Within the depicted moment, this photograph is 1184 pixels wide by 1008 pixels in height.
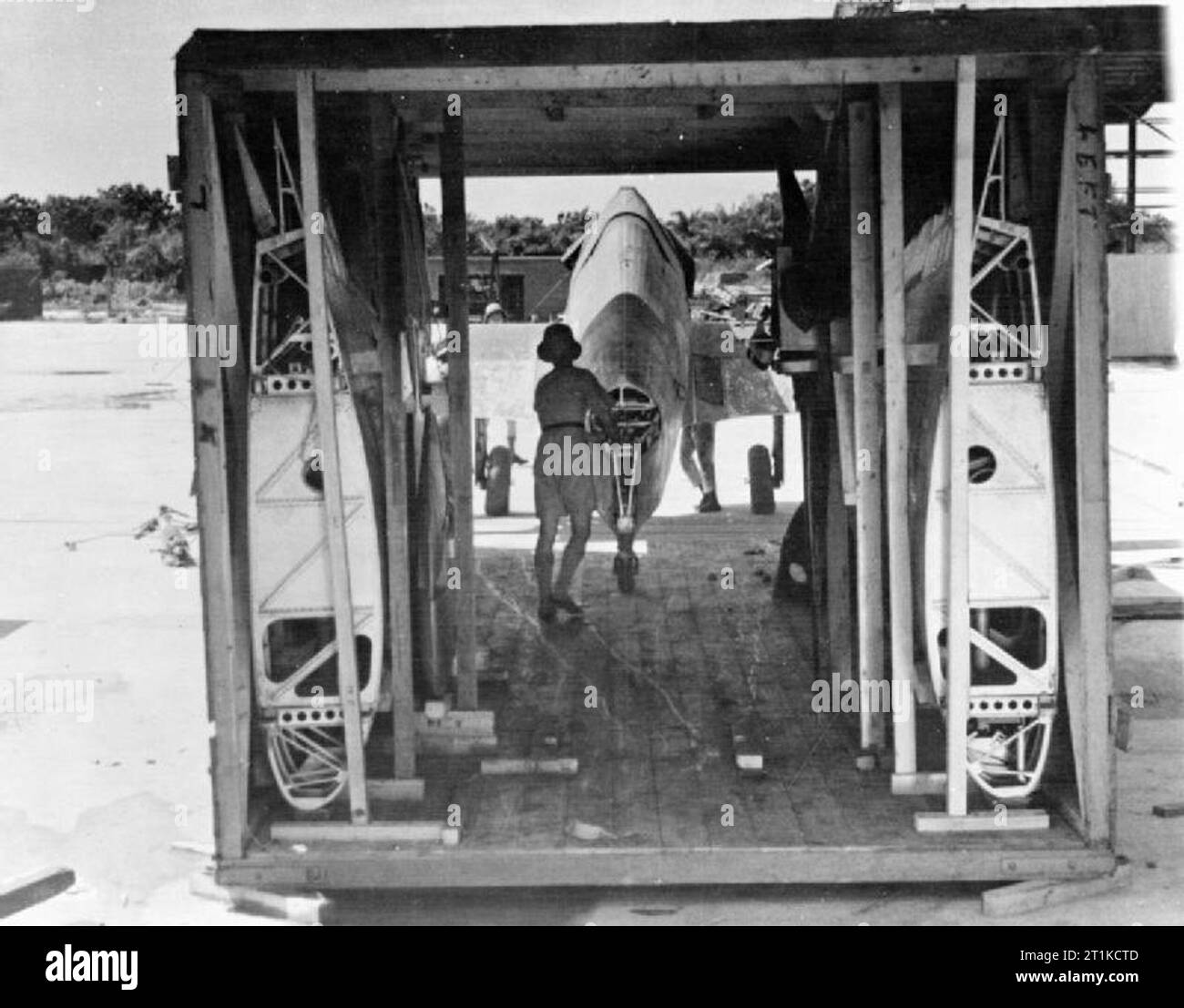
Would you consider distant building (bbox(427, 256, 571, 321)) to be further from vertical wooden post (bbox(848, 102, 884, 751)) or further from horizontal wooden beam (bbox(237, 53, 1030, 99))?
horizontal wooden beam (bbox(237, 53, 1030, 99))

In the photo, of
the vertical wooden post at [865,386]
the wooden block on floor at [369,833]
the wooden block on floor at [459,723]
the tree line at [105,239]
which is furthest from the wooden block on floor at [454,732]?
the tree line at [105,239]

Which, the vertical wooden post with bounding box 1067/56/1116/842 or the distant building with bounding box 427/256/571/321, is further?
the distant building with bounding box 427/256/571/321

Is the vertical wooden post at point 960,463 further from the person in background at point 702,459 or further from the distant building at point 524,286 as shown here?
the distant building at point 524,286

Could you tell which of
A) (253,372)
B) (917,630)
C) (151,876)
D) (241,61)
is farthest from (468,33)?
(151,876)

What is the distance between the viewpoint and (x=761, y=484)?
1670cm

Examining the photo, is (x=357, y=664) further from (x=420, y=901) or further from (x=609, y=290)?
(x=609, y=290)

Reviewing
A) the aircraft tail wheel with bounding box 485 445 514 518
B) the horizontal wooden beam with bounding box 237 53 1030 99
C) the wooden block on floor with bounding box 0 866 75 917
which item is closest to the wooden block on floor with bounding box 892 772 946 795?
the horizontal wooden beam with bounding box 237 53 1030 99

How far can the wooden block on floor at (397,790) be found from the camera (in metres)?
7.19

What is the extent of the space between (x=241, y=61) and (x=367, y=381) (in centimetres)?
164

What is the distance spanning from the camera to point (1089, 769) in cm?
647

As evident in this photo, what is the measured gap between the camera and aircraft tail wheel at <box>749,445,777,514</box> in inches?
658

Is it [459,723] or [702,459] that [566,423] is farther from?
[702,459]

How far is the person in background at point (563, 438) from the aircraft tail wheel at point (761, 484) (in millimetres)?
6211

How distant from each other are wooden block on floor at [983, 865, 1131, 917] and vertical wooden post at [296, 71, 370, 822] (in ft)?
8.63
